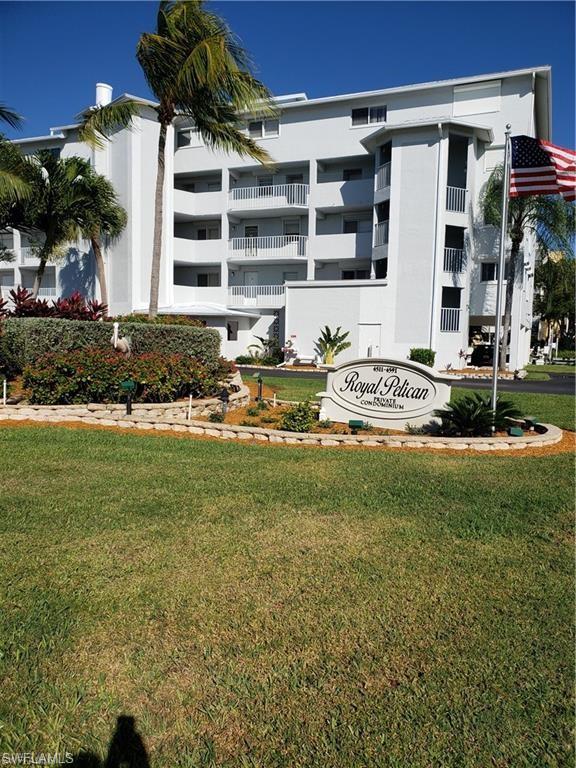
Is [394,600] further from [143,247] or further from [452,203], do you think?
[143,247]

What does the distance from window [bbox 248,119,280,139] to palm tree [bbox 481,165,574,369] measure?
42.4 feet

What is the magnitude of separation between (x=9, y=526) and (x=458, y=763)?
3.94 meters

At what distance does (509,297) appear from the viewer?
2905 cm

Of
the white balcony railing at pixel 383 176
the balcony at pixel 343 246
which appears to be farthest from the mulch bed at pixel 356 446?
the balcony at pixel 343 246

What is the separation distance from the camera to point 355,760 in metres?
2.47

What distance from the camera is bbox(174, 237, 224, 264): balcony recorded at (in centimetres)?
3384

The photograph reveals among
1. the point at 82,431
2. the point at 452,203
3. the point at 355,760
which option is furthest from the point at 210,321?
the point at 355,760

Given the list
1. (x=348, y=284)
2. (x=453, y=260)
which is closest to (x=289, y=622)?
(x=348, y=284)

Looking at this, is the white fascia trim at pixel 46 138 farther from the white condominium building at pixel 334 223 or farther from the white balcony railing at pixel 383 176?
the white balcony railing at pixel 383 176

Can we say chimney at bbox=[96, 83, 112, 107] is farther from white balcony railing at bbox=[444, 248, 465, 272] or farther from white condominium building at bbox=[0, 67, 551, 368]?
white balcony railing at bbox=[444, 248, 465, 272]

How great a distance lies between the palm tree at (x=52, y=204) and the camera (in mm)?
22172

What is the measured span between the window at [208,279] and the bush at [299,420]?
26394 mm

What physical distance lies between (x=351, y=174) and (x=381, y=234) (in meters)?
5.46

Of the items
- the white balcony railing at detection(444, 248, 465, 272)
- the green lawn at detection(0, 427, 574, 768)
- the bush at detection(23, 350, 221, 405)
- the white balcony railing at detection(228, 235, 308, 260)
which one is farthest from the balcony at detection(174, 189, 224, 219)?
the green lawn at detection(0, 427, 574, 768)
